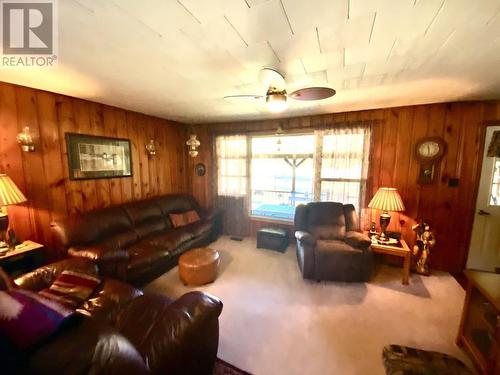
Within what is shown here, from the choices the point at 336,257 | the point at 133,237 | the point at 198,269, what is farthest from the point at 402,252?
the point at 133,237

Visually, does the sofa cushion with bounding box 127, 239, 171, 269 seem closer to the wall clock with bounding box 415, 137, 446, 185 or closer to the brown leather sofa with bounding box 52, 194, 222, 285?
the brown leather sofa with bounding box 52, 194, 222, 285

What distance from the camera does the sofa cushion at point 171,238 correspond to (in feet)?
9.30

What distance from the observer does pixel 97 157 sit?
297cm

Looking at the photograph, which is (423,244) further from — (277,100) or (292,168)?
(277,100)

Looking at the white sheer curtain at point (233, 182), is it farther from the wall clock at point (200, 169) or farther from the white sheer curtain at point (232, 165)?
the wall clock at point (200, 169)

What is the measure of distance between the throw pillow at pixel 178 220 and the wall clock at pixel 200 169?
45.9 inches

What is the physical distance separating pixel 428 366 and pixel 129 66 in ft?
10.8

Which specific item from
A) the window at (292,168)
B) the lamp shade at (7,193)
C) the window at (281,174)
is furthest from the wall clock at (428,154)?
the lamp shade at (7,193)

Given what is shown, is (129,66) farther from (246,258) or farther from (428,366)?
(428,366)

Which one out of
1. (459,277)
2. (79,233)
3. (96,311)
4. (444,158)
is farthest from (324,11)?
(459,277)

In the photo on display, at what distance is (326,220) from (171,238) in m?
2.30

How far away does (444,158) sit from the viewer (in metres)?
2.84

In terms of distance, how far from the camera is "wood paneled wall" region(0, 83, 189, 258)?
2188 mm

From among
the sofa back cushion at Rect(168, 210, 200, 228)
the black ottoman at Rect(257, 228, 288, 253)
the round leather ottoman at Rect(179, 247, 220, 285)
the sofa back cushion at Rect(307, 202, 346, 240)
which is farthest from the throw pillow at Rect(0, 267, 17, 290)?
the sofa back cushion at Rect(307, 202, 346, 240)
